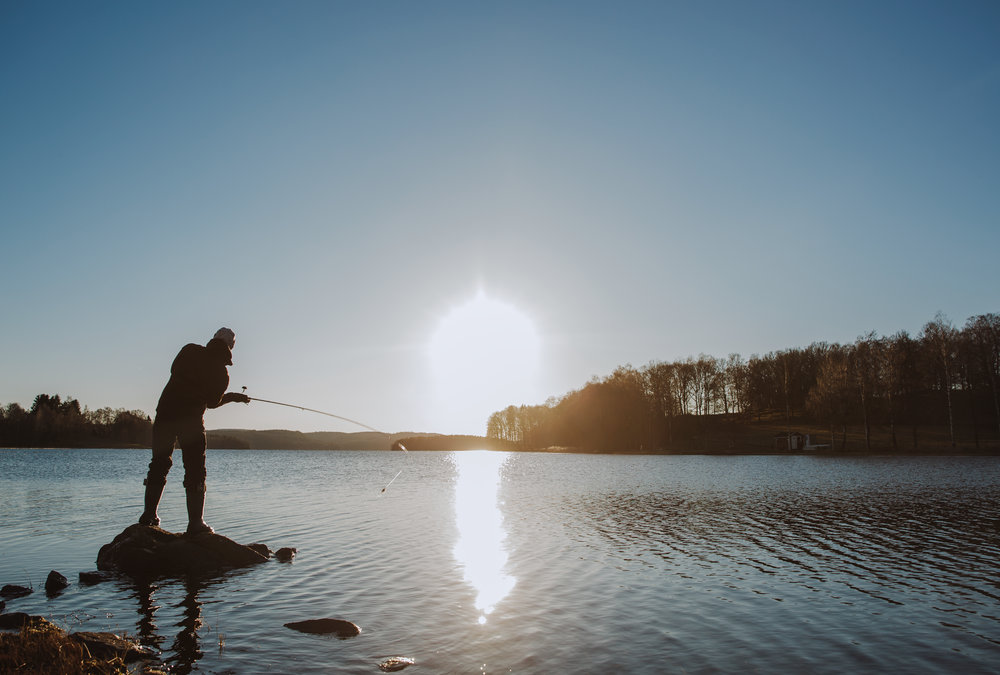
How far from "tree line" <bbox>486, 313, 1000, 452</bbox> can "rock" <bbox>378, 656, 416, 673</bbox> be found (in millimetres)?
94928

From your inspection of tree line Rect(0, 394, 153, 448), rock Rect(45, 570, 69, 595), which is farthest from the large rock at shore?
tree line Rect(0, 394, 153, 448)

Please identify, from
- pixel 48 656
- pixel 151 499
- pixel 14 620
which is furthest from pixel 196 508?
pixel 48 656

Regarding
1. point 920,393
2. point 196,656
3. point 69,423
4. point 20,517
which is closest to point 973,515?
point 196,656

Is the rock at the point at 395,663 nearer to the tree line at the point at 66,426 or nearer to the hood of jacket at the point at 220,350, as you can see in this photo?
the hood of jacket at the point at 220,350

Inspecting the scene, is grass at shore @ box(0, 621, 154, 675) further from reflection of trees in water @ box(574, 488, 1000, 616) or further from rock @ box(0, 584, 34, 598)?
reflection of trees in water @ box(574, 488, 1000, 616)

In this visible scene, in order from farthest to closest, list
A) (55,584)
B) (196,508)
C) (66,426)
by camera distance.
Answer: (66,426)
(196,508)
(55,584)

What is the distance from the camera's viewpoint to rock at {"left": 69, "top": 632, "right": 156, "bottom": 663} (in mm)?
8234

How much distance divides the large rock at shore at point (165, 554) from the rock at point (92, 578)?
53cm

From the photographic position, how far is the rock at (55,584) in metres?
13.0

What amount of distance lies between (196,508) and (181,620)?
16.3ft

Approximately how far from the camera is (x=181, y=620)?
11148mm

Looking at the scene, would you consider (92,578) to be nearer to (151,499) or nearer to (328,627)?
(151,499)

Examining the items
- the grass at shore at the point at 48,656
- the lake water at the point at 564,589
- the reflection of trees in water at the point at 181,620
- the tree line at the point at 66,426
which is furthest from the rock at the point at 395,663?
the tree line at the point at 66,426

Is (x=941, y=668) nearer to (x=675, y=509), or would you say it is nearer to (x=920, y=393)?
(x=675, y=509)
